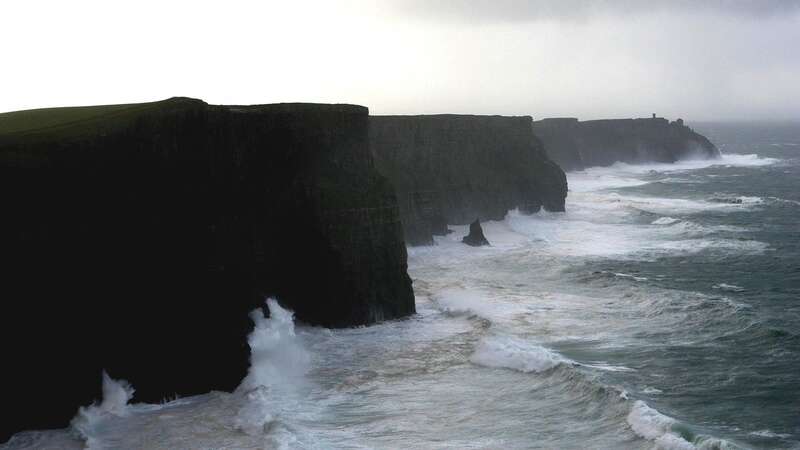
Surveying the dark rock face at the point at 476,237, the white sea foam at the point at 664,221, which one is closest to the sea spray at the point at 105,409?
the dark rock face at the point at 476,237

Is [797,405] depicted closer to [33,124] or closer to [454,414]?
[454,414]

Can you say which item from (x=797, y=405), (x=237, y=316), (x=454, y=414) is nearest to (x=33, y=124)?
(x=237, y=316)

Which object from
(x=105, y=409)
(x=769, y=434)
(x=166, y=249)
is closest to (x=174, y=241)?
(x=166, y=249)

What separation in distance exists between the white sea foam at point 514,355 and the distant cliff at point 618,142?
93.1m

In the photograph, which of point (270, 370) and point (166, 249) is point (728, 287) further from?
point (166, 249)

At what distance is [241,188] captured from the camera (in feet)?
121

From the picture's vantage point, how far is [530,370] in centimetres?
3300

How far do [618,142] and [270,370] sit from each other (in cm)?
12258

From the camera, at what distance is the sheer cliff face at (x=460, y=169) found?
64.8 meters

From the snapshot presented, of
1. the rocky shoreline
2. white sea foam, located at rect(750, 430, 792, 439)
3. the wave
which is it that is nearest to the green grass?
the rocky shoreline

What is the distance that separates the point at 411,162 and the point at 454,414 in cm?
4042

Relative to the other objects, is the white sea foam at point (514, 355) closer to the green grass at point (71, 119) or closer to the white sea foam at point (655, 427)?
the white sea foam at point (655, 427)

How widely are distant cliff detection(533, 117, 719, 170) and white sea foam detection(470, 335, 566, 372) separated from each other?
306ft

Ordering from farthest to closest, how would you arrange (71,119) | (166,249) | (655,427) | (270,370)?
(71,119) → (270,370) → (166,249) → (655,427)
